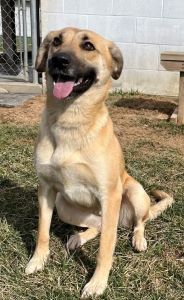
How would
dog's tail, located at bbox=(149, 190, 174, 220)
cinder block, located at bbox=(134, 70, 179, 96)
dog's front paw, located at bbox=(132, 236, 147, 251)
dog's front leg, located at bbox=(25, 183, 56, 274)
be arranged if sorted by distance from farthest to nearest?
cinder block, located at bbox=(134, 70, 179, 96)
dog's tail, located at bbox=(149, 190, 174, 220)
dog's front paw, located at bbox=(132, 236, 147, 251)
dog's front leg, located at bbox=(25, 183, 56, 274)

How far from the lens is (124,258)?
262 cm

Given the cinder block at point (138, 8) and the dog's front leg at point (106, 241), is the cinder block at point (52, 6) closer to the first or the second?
the cinder block at point (138, 8)

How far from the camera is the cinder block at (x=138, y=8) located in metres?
6.61

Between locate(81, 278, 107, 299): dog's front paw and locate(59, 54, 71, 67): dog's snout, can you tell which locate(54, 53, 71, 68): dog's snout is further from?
locate(81, 278, 107, 299): dog's front paw

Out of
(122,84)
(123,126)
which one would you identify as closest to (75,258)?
(123,126)

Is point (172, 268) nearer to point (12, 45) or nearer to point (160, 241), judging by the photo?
point (160, 241)

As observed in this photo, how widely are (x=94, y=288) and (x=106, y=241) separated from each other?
0.25 meters

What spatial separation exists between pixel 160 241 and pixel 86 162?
2.88 feet

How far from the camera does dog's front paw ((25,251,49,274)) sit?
96.8 inches

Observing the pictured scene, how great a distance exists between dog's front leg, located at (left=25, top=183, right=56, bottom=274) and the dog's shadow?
138 mm

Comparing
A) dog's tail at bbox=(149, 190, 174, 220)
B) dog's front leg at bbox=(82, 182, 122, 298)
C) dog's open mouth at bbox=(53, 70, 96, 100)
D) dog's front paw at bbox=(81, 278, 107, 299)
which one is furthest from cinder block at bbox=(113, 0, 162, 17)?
dog's front paw at bbox=(81, 278, 107, 299)

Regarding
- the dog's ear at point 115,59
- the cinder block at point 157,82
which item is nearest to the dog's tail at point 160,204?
the dog's ear at point 115,59

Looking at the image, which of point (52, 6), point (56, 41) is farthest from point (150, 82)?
point (56, 41)

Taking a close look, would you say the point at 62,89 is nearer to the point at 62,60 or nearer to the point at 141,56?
the point at 62,60
